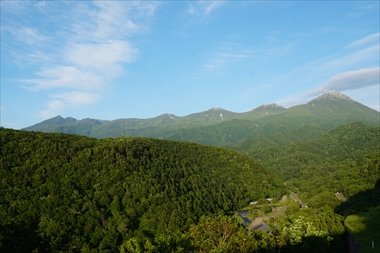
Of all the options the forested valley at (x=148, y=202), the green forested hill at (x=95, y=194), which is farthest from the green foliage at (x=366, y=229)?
the green forested hill at (x=95, y=194)

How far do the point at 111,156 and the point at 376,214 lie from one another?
11478 cm

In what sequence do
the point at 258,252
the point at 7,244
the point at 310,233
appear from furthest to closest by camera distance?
1. the point at 7,244
2. the point at 310,233
3. the point at 258,252

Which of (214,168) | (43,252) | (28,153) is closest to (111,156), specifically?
(28,153)

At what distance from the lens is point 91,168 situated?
128875 millimetres

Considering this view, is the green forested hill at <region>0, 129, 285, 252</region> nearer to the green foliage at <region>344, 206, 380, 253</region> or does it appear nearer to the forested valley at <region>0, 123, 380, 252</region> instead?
the forested valley at <region>0, 123, 380, 252</region>

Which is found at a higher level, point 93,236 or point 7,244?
point 7,244

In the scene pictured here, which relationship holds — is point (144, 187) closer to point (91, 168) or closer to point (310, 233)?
point (91, 168)

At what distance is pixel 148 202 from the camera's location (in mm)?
125062

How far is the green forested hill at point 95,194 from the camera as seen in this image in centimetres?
9275

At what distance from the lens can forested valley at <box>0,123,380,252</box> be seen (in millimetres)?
49312

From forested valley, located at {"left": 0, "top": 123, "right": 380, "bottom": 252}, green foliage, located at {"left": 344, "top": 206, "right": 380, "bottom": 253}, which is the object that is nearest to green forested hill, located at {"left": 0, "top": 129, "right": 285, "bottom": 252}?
forested valley, located at {"left": 0, "top": 123, "right": 380, "bottom": 252}

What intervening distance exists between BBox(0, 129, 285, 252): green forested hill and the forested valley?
0.40 m

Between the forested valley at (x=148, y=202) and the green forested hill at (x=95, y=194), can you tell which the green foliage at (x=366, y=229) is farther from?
the green forested hill at (x=95, y=194)

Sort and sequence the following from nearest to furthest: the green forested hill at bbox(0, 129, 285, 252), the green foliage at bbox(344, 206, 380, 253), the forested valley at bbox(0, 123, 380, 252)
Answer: the green foliage at bbox(344, 206, 380, 253)
the forested valley at bbox(0, 123, 380, 252)
the green forested hill at bbox(0, 129, 285, 252)
